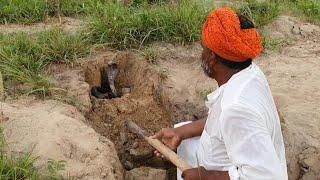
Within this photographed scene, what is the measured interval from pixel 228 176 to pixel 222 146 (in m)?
0.19

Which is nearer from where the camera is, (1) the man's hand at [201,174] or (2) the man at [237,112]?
(2) the man at [237,112]

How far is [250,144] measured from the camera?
2.63 m

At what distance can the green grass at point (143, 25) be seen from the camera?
4863mm

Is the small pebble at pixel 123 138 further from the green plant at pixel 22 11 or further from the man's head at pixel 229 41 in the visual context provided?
the green plant at pixel 22 11

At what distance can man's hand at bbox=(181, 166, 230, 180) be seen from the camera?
9.67 ft

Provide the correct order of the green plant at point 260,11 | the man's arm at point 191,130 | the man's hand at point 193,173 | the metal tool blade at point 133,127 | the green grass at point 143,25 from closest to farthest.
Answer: the man's hand at point 193,173
the man's arm at point 191,130
the metal tool blade at point 133,127
the green grass at point 143,25
the green plant at point 260,11

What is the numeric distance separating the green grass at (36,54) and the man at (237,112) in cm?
162

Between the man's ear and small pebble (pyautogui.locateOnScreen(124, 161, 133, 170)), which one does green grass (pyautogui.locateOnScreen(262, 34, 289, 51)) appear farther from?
the man's ear

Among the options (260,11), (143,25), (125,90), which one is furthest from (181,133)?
(260,11)

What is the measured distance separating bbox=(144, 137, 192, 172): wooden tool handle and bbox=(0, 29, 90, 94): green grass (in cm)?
107

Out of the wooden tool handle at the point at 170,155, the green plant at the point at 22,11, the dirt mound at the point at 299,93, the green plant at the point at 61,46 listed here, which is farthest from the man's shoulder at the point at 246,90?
the green plant at the point at 22,11

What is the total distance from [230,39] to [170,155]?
96 centimetres

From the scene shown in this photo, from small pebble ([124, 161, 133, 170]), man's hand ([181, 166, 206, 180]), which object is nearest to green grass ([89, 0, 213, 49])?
small pebble ([124, 161, 133, 170])

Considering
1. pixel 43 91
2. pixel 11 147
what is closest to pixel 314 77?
pixel 43 91
